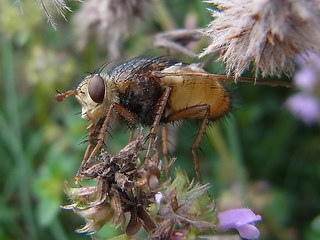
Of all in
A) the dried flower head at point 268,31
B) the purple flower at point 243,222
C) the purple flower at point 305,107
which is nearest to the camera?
the dried flower head at point 268,31

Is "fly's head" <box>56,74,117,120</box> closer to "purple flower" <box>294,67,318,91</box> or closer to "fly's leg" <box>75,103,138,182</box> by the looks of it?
"fly's leg" <box>75,103,138,182</box>

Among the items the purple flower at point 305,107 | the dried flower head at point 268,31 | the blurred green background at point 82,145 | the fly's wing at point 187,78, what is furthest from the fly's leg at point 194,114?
the purple flower at point 305,107

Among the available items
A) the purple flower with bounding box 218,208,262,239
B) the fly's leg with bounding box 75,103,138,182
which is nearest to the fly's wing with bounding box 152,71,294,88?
Answer: the fly's leg with bounding box 75,103,138,182

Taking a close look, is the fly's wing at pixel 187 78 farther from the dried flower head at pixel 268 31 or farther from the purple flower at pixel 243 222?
the purple flower at pixel 243 222

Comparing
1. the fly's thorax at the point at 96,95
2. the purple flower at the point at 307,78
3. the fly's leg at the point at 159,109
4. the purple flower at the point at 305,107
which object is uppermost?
the fly's thorax at the point at 96,95

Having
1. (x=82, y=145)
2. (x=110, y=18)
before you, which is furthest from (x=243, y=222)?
(x=110, y=18)

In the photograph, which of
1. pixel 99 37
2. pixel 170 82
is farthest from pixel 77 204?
pixel 99 37

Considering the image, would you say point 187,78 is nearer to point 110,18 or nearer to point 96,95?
point 96,95
